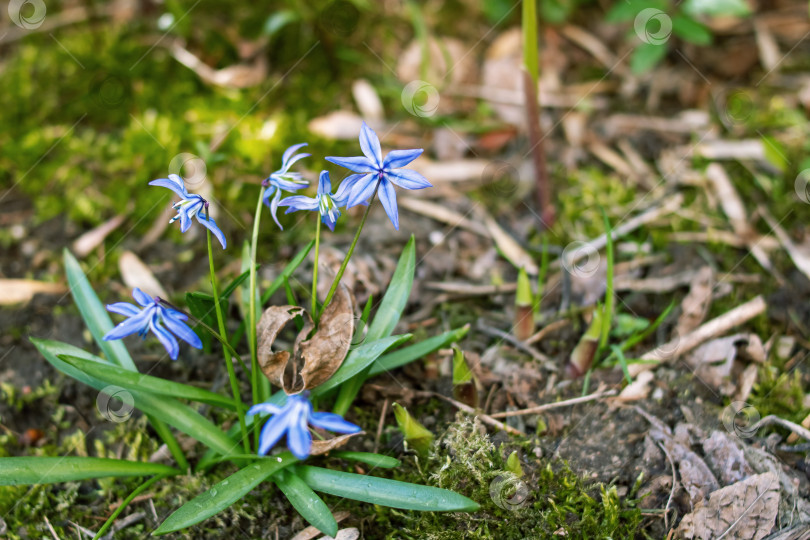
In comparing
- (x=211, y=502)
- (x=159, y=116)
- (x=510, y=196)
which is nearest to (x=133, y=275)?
(x=159, y=116)

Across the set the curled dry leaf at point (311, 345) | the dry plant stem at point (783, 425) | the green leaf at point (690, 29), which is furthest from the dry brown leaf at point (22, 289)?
the green leaf at point (690, 29)

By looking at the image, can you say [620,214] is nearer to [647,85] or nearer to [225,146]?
[647,85]

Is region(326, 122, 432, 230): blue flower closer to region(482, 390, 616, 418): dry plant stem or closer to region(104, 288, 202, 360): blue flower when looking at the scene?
region(104, 288, 202, 360): blue flower

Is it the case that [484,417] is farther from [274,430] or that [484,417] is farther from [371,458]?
[274,430]

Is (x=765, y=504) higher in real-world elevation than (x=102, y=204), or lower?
lower

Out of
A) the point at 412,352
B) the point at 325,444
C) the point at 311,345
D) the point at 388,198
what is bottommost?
the point at 325,444

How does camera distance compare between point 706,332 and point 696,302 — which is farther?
point 696,302

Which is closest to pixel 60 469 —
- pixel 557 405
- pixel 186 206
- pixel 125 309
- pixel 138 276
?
pixel 125 309

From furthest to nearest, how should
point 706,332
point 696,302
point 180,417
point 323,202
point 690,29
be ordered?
point 690,29, point 696,302, point 706,332, point 180,417, point 323,202
